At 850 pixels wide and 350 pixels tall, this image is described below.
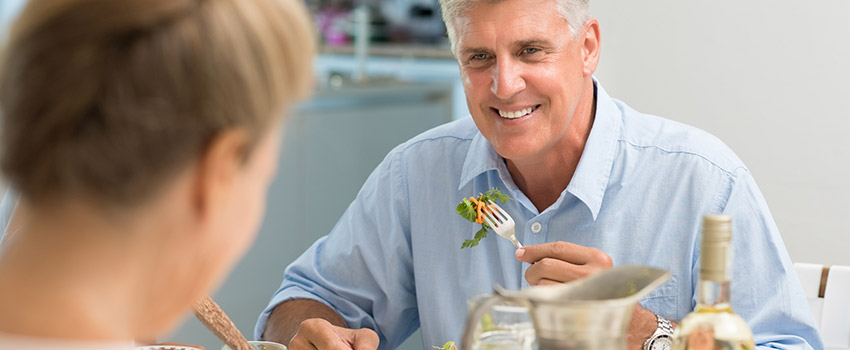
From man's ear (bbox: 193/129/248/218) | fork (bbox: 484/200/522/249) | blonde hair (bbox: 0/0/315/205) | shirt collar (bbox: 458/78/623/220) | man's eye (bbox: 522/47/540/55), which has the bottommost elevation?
fork (bbox: 484/200/522/249)

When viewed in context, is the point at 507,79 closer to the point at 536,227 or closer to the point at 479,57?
the point at 479,57

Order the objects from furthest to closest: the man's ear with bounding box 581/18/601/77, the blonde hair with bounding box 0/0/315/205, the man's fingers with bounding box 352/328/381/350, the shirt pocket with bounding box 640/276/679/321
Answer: the man's ear with bounding box 581/18/601/77 < the shirt pocket with bounding box 640/276/679/321 < the man's fingers with bounding box 352/328/381/350 < the blonde hair with bounding box 0/0/315/205

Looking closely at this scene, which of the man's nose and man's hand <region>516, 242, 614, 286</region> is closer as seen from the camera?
man's hand <region>516, 242, 614, 286</region>

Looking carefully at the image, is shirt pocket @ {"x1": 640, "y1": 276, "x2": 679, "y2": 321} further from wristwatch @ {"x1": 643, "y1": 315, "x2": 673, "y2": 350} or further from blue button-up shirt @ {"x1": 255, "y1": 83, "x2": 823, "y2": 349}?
wristwatch @ {"x1": 643, "y1": 315, "x2": 673, "y2": 350}

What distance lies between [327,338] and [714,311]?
675 mm

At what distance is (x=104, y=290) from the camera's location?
0.67 metres

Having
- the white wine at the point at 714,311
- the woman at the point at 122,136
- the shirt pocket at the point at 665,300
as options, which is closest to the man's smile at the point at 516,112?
the shirt pocket at the point at 665,300

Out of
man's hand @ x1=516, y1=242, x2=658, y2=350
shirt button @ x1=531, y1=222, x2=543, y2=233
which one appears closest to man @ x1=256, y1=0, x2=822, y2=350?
shirt button @ x1=531, y1=222, x2=543, y2=233

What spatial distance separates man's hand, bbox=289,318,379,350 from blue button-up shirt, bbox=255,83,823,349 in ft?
0.72

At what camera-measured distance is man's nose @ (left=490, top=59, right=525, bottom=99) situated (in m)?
1.57

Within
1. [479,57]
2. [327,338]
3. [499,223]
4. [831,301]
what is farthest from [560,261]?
[831,301]

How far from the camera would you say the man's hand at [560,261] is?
3.90 feet

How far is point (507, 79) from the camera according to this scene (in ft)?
5.16

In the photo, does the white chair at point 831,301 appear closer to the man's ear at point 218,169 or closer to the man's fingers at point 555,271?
the man's fingers at point 555,271
